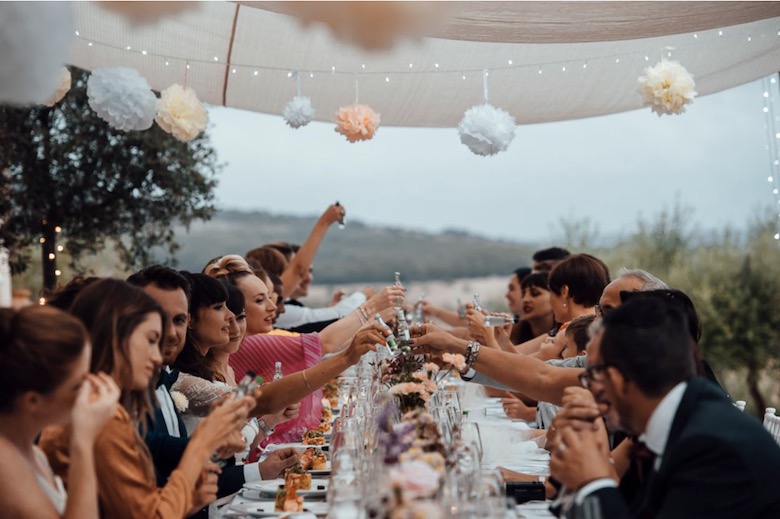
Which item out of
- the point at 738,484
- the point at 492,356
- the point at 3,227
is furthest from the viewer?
the point at 3,227

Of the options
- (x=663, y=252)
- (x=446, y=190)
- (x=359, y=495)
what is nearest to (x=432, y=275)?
(x=446, y=190)

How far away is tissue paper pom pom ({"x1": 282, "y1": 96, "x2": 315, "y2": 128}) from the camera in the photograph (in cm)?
606

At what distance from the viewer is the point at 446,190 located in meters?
17.2

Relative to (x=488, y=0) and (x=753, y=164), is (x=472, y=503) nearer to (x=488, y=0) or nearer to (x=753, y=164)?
(x=488, y=0)

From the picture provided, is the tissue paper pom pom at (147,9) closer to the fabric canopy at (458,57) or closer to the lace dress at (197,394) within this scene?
the fabric canopy at (458,57)

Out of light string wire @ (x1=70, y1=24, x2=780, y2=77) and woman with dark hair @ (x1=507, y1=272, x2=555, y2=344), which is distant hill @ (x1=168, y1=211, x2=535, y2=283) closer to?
woman with dark hair @ (x1=507, y1=272, x2=555, y2=344)

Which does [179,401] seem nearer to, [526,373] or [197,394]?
[197,394]

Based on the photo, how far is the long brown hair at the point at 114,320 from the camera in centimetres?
276

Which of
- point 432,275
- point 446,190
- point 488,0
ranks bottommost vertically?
point 432,275

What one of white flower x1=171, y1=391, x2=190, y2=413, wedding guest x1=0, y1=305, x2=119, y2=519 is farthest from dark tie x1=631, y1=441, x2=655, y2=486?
white flower x1=171, y1=391, x2=190, y2=413

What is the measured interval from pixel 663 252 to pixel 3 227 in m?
10.1

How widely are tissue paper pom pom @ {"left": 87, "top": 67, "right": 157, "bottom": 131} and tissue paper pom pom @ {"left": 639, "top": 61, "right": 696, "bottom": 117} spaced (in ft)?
8.75

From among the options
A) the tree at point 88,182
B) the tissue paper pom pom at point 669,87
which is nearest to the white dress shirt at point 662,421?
the tissue paper pom pom at point 669,87

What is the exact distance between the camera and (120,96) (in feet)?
16.7
